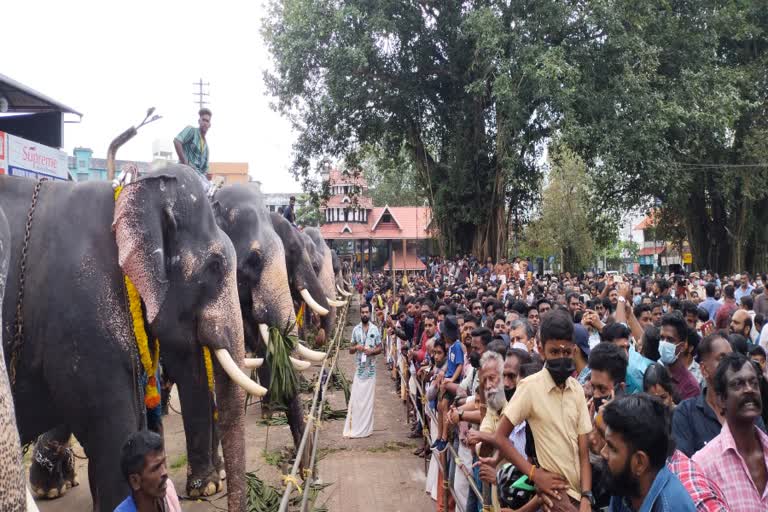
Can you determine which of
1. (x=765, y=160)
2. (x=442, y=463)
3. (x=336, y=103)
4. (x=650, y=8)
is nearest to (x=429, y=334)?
(x=442, y=463)

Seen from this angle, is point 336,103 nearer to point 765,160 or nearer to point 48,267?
point 765,160

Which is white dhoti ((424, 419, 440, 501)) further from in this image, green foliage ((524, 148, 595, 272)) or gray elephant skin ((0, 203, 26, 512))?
green foliage ((524, 148, 595, 272))

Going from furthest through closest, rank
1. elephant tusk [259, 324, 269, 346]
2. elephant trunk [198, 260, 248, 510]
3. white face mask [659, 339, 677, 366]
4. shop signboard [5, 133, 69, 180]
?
1. shop signboard [5, 133, 69, 180]
2. elephant tusk [259, 324, 269, 346]
3. white face mask [659, 339, 677, 366]
4. elephant trunk [198, 260, 248, 510]

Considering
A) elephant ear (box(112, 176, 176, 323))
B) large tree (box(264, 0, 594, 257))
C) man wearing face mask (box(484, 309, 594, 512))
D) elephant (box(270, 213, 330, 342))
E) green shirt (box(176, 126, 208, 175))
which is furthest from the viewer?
large tree (box(264, 0, 594, 257))

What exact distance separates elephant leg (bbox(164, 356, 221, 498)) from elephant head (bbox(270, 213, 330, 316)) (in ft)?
10.5

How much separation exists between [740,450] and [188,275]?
3.26 m

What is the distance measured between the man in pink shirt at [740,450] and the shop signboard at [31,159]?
51.1 ft

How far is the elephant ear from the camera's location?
4.21 metres

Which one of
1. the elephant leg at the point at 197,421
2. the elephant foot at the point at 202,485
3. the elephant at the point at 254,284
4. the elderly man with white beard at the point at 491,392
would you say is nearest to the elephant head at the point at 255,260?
the elephant at the point at 254,284

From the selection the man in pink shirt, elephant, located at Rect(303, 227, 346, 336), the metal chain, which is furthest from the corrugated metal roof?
the man in pink shirt

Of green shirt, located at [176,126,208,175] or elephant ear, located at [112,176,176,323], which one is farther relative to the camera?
green shirt, located at [176,126,208,175]

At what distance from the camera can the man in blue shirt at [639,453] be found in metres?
2.28

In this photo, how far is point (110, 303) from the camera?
13.6 ft

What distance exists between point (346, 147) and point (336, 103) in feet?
11.0
